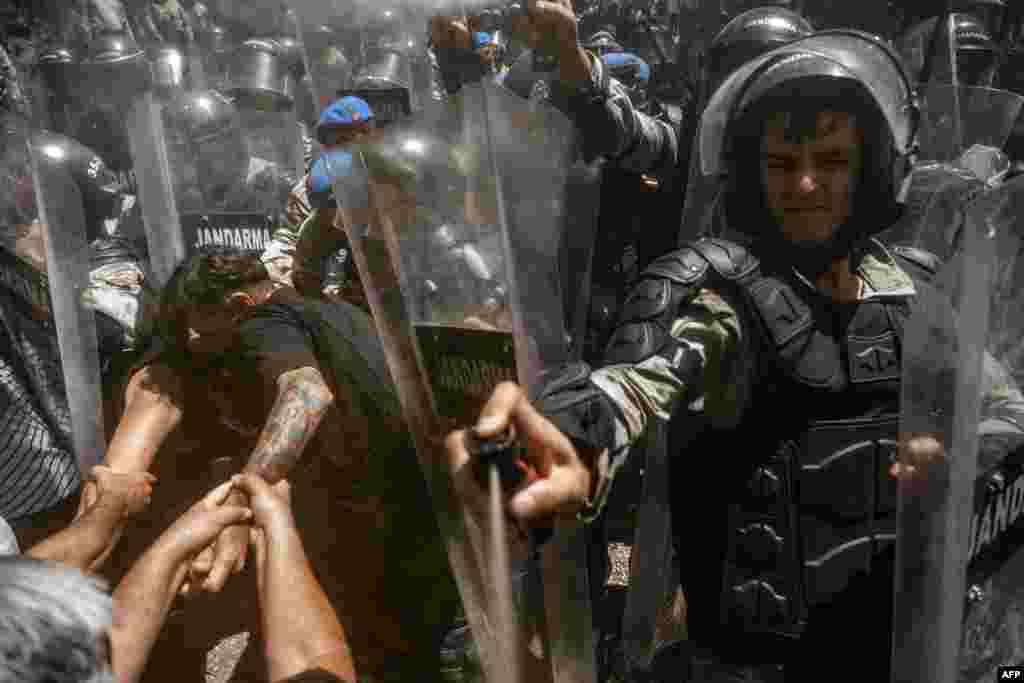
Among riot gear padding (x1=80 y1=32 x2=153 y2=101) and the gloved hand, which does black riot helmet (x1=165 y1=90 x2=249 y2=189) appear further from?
the gloved hand

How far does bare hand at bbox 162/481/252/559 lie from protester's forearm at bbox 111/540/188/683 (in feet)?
0.08

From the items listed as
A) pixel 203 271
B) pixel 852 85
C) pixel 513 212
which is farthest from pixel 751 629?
pixel 203 271

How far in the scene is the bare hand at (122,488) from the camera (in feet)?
6.54

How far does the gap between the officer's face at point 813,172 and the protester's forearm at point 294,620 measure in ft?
3.91

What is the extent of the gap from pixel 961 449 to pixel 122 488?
1.80 metres

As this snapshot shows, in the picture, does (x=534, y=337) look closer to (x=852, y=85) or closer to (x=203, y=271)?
(x=852, y=85)

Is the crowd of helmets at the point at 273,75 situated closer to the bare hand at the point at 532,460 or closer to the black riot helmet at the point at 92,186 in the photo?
the black riot helmet at the point at 92,186

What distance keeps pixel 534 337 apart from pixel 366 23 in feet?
7.92

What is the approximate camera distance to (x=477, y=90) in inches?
56.6

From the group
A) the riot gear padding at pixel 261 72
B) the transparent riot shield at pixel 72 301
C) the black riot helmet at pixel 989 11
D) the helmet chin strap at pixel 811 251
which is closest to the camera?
the helmet chin strap at pixel 811 251

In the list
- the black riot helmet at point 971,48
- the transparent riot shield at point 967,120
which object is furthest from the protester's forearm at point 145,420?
the black riot helmet at point 971,48

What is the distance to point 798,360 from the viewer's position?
1.61 m

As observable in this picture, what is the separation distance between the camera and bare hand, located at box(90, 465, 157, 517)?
1.99 metres

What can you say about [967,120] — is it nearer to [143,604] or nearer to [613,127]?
[613,127]
